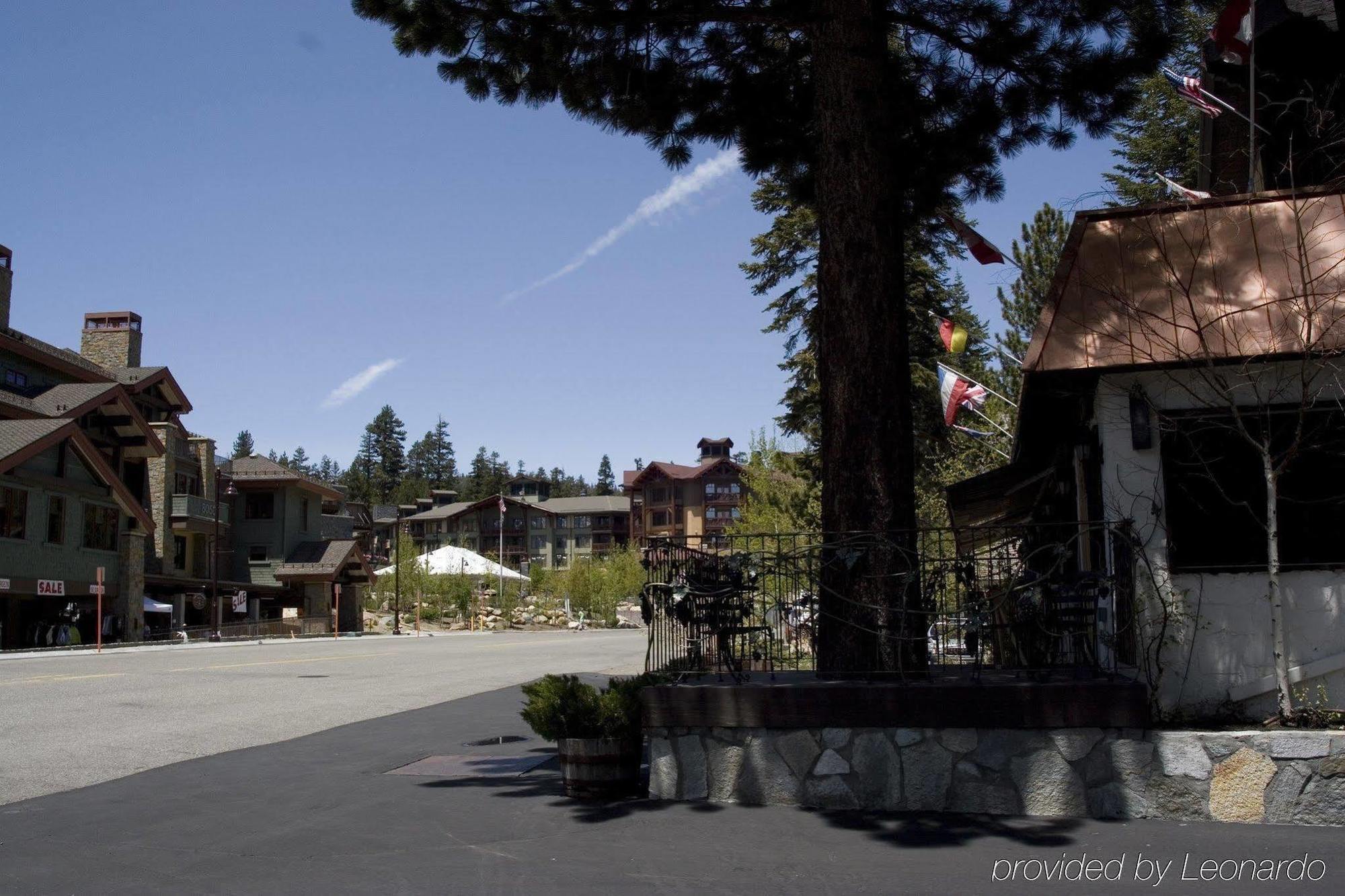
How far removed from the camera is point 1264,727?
7727 mm

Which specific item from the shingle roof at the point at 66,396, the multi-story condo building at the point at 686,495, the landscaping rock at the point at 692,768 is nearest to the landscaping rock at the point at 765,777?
the landscaping rock at the point at 692,768

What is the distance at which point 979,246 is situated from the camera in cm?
1211

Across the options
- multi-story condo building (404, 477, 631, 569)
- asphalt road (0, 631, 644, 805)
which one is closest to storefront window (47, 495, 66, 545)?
asphalt road (0, 631, 644, 805)

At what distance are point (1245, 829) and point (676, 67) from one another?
30.9 feet

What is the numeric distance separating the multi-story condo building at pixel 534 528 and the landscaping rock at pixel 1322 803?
118m

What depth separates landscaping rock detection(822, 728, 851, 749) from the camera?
25.8ft

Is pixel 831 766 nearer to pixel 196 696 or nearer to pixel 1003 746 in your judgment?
pixel 1003 746

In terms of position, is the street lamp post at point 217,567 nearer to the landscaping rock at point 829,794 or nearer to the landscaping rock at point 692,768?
the landscaping rock at point 692,768

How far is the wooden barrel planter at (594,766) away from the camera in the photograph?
826cm

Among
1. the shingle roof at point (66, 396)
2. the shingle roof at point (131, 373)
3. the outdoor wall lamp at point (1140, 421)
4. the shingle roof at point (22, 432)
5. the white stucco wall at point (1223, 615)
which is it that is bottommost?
the white stucco wall at point (1223, 615)

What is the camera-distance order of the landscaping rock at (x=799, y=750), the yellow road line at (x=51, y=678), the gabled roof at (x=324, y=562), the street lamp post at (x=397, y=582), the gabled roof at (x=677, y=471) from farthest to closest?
the gabled roof at (x=677, y=471) → the gabled roof at (x=324, y=562) → the street lamp post at (x=397, y=582) → the yellow road line at (x=51, y=678) → the landscaping rock at (x=799, y=750)

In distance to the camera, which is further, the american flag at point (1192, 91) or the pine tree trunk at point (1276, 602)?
the american flag at point (1192, 91)

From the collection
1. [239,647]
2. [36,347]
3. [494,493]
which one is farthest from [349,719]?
[494,493]

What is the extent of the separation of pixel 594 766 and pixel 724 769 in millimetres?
960
